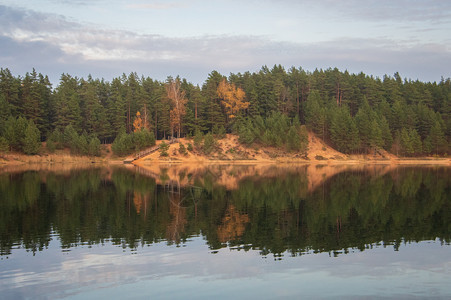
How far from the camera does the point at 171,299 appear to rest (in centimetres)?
1180

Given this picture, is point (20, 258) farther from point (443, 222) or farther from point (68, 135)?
point (68, 135)

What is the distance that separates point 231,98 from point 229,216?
7122 centimetres

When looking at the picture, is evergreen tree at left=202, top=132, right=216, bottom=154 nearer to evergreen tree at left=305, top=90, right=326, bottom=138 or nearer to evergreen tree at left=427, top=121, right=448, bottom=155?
evergreen tree at left=305, top=90, right=326, bottom=138

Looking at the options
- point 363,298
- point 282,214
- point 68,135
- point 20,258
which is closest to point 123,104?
point 68,135

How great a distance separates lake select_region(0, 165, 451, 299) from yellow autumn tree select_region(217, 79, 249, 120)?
61.7 meters

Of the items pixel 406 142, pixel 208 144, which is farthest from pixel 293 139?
pixel 406 142

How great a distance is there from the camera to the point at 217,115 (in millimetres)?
94812

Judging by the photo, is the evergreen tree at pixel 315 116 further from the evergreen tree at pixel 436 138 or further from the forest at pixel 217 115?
the evergreen tree at pixel 436 138

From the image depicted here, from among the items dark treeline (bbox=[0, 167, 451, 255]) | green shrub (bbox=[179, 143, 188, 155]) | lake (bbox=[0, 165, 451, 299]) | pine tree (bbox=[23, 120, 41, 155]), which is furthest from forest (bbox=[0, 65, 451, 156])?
lake (bbox=[0, 165, 451, 299])

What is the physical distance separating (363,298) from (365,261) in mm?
4169

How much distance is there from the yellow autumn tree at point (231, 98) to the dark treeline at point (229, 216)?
5539 cm

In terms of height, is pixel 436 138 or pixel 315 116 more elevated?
pixel 315 116

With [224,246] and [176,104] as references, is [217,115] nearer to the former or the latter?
[176,104]

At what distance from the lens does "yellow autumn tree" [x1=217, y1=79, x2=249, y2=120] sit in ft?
310
